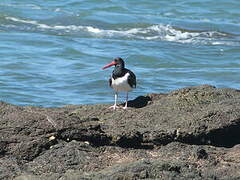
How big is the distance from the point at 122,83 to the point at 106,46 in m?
9.90

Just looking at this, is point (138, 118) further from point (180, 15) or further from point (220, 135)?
point (180, 15)

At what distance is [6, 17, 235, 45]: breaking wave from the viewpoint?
68.8ft

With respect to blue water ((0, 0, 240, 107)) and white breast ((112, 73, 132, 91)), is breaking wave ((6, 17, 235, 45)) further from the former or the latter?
white breast ((112, 73, 132, 91))

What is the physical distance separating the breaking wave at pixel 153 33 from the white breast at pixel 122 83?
11.2 meters

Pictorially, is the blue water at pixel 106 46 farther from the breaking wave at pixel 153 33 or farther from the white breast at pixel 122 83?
the white breast at pixel 122 83

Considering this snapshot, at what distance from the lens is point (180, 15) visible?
24.9 m

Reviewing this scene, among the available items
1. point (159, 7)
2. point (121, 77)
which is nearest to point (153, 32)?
point (159, 7)

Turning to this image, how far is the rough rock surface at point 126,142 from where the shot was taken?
17.9 feet

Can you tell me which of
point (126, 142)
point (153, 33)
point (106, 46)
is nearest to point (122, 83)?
point (126, 142)

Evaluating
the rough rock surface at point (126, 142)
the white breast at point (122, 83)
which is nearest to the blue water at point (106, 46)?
the white breast at point (122, 83)

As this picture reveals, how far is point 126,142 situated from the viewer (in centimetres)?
657

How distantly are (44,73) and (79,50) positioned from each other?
10.8 feet

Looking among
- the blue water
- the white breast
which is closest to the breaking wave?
the blue water

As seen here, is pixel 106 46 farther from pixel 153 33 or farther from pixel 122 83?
pixel 122 83
